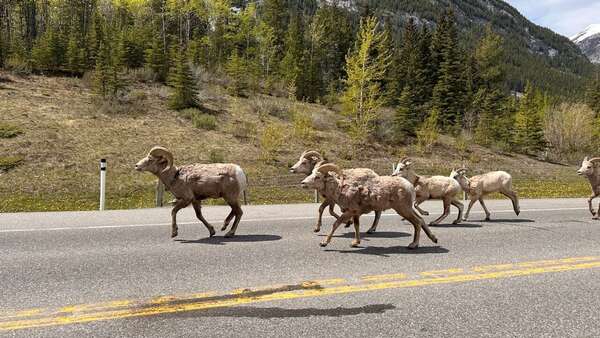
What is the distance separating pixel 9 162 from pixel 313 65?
44777 millimetres

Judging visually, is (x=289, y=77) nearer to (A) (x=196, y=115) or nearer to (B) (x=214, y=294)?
(A) (x=196, y=115)

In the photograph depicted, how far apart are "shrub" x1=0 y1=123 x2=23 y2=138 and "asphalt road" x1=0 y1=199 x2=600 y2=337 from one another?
18.7m

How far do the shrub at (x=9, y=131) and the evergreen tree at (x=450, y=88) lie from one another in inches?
1759

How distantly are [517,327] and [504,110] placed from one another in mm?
62218

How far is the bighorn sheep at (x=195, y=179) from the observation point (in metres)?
8.38

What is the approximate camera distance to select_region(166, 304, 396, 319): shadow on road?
4305 mm

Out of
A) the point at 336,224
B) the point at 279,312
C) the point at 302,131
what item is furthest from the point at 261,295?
the point at 302,131

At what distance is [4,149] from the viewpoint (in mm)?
23000

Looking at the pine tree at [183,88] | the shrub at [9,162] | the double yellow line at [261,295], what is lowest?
the shrub at [9,162]

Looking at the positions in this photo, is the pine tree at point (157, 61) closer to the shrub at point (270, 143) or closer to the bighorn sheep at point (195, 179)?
the shrub at point (270, 143)

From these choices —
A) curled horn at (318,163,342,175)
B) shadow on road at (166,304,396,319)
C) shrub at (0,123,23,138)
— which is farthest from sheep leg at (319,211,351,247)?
shrub at (0,123,23,138)

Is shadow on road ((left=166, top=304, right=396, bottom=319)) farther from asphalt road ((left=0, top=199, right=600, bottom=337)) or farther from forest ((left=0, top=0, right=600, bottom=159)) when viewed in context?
forest ((left=0, top=0, right=600, bottom=159))

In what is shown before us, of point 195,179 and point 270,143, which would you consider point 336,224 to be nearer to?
point 195,179

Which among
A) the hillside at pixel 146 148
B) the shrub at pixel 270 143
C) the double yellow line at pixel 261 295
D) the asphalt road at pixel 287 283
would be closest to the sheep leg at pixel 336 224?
the asphalt road at pixel 287 283
